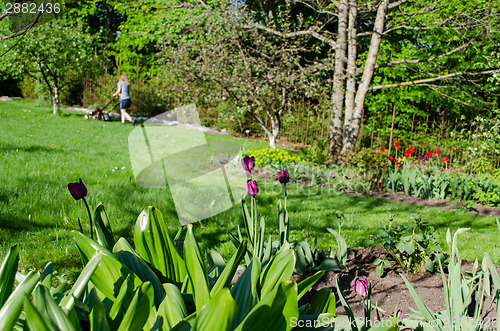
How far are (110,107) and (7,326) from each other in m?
15.3

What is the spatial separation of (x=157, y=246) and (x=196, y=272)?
0.23 meters

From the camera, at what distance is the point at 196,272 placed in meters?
1.06

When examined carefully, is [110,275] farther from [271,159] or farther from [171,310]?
[271,159]

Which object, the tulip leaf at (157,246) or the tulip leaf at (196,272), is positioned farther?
the tulip leaf at (157,246)

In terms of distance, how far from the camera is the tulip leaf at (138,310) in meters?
0.81

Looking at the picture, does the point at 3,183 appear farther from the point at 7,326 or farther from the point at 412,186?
the point at 412,186

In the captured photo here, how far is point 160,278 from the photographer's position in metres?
1.23

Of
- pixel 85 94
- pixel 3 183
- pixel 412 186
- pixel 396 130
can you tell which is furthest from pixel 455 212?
pixel 85 94

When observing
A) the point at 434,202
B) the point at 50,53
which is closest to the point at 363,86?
the point at 434,202

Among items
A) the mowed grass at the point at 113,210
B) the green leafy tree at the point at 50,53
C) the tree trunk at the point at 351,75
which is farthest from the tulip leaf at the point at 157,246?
the green leafy tree at the point at 50,53

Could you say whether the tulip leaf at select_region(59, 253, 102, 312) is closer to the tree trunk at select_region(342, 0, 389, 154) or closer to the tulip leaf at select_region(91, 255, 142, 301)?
the tulip leaf at select_region(91, 255, 142, 301)

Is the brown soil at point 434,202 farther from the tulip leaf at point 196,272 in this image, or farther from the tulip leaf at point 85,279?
the tulip leaf at point 85,279

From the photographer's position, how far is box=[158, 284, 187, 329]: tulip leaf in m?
0.96

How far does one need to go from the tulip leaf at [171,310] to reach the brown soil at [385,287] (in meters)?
1.05
